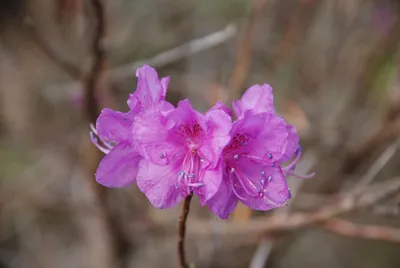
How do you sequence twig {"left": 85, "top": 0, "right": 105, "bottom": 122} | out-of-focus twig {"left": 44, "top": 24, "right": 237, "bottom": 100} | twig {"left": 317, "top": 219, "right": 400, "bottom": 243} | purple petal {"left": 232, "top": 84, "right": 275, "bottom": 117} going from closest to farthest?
purple petal {"left": 232, "top": 84, "right": 275, "bottom": 117}
twig {"left": 85, "top": 0, "right": 105, "bottom": 122}
twig {"left": 317, "top": 219, "right": 400, "bottom": 243}
out-of-focus twig {"left": 44, "top": 24, "right": 237, "bottom": 100}

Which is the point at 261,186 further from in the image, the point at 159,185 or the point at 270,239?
the point at 270,239

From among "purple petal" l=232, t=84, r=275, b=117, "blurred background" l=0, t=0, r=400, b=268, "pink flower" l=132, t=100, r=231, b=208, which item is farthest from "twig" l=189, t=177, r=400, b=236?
"pink flower" l=132, t=100, r=231, b=208

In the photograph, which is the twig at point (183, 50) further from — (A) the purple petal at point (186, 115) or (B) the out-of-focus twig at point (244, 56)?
(A) the purple petal at point (186, 115)

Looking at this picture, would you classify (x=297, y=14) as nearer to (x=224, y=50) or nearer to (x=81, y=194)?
(x=224, y=50)

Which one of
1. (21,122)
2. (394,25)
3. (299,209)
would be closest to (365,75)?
(394,25)

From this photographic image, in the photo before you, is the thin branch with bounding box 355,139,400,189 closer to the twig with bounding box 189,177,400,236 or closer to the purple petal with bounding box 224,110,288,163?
the twig with bounding box 189,177,400,236

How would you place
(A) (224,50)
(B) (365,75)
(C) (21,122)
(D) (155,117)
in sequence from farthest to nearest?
(C) (21,122) < (A) (224,50) < (B) (365,75) < (D) (155,117)

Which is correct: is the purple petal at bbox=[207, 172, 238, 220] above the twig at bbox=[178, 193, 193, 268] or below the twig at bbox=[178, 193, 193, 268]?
above
